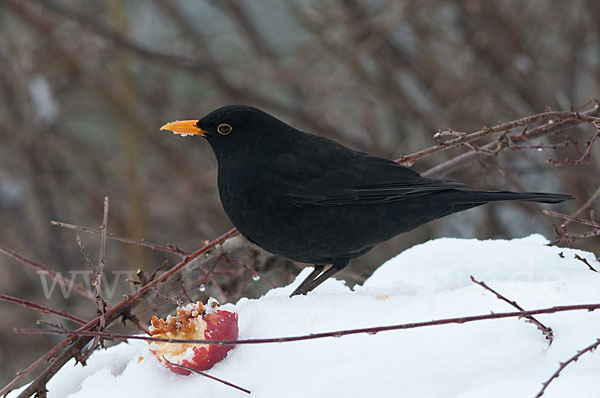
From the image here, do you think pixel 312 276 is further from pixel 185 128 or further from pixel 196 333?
pixel 196 333

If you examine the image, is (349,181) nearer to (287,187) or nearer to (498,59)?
(287,187)

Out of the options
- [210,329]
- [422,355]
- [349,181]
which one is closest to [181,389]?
[210,329]

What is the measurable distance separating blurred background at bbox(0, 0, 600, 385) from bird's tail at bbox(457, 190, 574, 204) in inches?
102

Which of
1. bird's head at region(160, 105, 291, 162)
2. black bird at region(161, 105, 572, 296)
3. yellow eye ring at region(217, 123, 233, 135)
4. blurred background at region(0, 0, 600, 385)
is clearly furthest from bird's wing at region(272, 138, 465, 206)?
blurred background at region(0, 0, 600, 385)

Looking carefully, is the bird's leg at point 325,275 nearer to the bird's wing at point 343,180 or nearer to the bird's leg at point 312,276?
the bird's leg at point 312,276

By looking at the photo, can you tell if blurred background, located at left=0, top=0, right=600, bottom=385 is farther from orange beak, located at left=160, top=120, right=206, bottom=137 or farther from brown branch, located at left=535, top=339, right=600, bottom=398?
brown branch, located at left=535, top=339, right=600, bottom=398

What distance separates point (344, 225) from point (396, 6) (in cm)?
376

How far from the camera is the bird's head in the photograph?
315 centimetres

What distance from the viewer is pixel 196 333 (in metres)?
2.15

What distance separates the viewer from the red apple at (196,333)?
2031 mm

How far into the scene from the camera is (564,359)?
1.69 metres

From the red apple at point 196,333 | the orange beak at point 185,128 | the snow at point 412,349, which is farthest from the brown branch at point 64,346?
the orange beak at point 185,128

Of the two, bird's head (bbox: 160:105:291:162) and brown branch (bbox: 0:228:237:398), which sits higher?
bird's head (bbox: 160:105:291:162)

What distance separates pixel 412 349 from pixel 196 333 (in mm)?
715
